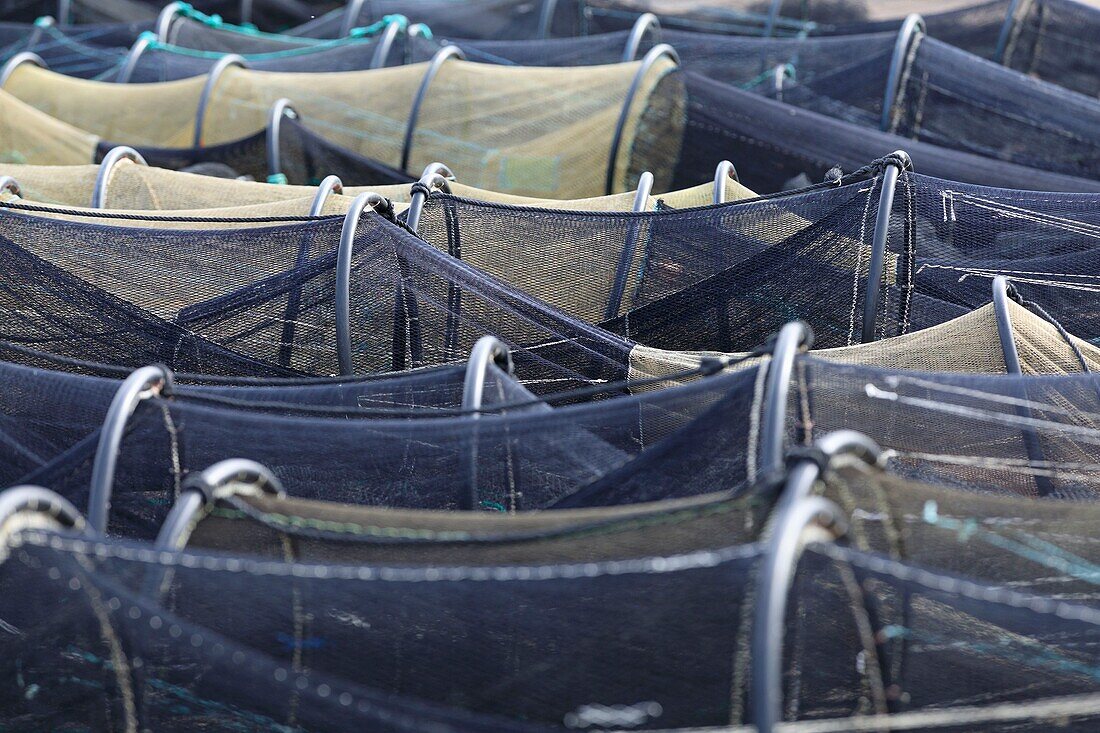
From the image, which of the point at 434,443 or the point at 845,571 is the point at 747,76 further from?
the point at 845,571

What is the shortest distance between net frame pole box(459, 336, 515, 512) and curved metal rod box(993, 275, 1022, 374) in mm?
1695

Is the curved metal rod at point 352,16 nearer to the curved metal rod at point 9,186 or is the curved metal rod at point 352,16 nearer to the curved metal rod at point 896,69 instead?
the curved metal rod at point 896,69

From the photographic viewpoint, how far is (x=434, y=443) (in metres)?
3.65

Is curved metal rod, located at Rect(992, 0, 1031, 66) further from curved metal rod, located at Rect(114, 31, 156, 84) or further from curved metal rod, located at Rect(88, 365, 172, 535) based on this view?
curved metal rod, located at Rect(88, 365, 172, 535)

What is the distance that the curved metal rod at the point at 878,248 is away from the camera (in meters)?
5.04

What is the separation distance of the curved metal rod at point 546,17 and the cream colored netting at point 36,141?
4268 millimetres

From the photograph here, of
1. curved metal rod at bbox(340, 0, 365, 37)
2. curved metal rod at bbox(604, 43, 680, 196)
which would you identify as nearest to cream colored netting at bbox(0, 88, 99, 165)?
curved metal rod at bbox(604, 43, 680, 196)

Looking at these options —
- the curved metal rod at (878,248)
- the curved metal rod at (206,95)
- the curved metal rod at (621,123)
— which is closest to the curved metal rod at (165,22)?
the curved metal rod at (206,95)

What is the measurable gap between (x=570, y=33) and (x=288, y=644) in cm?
856

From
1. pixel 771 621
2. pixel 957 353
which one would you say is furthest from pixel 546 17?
pixel 771 621

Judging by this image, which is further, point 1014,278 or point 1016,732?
point 1014,278

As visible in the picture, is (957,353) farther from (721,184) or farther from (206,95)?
(206,95)

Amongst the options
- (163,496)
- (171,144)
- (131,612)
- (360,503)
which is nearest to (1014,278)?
(360,503)

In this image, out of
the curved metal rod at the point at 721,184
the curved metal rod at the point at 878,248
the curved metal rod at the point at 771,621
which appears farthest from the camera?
the curved metal rod at the point at 721,184
